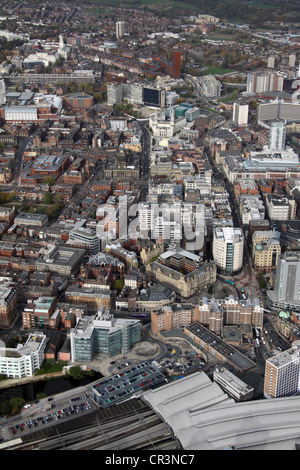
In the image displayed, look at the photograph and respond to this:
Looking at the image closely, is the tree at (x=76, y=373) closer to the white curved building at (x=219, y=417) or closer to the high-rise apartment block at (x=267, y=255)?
the white curved building at (x=219, y=417)

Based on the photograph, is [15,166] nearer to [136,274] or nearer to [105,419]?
[136,274]

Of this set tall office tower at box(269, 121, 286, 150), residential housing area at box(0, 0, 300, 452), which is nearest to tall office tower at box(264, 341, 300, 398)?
residential housing area at box(0, 0, 300, 452)

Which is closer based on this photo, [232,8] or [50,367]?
[50,367]

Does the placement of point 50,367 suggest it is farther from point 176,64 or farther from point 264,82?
point 176,64

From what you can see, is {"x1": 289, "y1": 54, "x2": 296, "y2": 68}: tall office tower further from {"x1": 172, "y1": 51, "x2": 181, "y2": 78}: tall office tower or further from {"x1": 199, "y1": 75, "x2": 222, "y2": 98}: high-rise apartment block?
{"x1": 172, "y1": 51, "x2": 181, "y2": 78}: tall office tower

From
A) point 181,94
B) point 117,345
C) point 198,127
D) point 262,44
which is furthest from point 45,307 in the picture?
point 262,44

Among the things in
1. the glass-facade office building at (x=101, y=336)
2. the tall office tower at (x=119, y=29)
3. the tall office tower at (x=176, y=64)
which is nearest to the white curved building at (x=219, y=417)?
the glass-facade office building at (x=101, y=336)

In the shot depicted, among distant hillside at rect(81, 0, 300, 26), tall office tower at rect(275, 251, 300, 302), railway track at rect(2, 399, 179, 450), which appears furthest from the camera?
distant hillside at rect(81, 0, 300, 26)

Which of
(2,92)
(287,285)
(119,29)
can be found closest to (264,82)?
(2,92)
